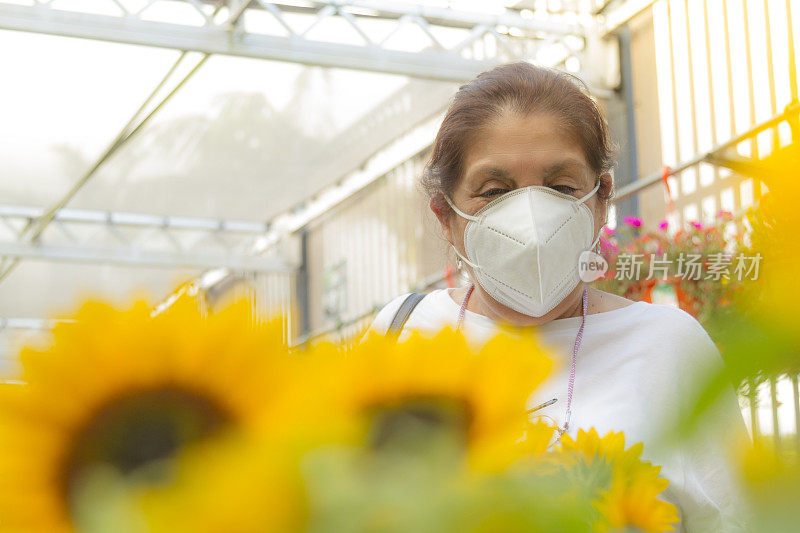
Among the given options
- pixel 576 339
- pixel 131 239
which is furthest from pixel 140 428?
pixel 131 239

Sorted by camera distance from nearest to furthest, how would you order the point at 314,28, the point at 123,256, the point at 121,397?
the point at 121,397
the point at 314,28
the point at 123,256

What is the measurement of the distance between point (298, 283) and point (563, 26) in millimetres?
6082

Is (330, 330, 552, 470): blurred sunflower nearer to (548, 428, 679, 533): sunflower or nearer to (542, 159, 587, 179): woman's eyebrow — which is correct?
(548, 428, 679, 533): sunflower

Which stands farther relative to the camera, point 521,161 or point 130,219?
point 130,219

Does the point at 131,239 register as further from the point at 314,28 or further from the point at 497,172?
the point at 497,172

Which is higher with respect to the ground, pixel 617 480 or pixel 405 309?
pixel 405 309

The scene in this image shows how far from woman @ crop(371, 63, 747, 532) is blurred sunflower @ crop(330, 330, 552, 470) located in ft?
2.04

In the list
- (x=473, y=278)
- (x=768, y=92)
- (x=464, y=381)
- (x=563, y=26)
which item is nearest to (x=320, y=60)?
(x=563, y=26)

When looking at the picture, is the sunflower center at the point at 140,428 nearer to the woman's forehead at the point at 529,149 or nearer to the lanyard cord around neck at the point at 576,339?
the lanyard cord around neck at the point at 576,339

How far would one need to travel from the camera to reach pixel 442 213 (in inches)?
49.1

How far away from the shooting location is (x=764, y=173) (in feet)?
0.62

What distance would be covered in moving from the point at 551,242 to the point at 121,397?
2.93ft

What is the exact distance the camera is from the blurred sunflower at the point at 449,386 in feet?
0.66

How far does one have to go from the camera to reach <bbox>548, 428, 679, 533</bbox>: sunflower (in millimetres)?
260
